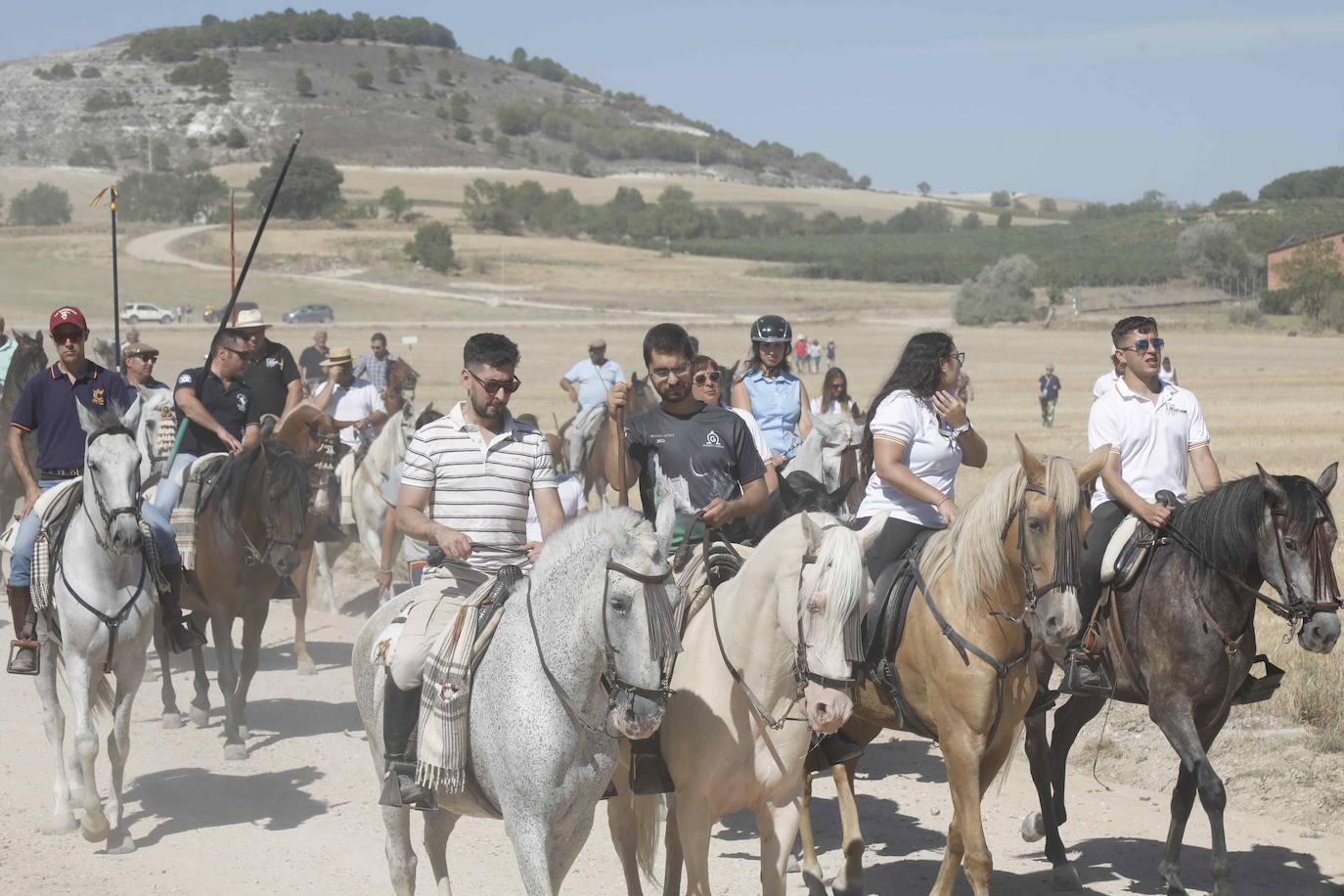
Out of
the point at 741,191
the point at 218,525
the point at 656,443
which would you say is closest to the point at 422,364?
the point at 218,525

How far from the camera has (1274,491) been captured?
7223 mm

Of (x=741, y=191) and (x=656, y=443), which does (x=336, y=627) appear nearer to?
(x=656, y=443)

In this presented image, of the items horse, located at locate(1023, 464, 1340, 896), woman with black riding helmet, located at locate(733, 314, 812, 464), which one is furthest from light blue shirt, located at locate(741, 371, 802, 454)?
horse, located at locate(1023, 464, 1340, 896)

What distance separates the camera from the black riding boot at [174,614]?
944 centimetres

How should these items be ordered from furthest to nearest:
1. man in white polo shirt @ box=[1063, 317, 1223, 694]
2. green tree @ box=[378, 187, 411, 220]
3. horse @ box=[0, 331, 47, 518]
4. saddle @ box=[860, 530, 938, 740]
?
green tree @ box=[378, 187, 411, 220] < horse @ box=[0, 331, 47, 518] < man in white polo shirt @ box=[1063, 317, 1223, 694] < saddle @ box=[860, 530, 938, 740]

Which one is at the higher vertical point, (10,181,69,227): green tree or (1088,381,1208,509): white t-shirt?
(10,181,69,227): green tree

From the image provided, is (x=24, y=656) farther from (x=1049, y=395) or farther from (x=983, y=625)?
(x=1049, y=395)

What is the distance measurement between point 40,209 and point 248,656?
367 feet

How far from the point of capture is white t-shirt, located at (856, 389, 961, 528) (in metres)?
7.53

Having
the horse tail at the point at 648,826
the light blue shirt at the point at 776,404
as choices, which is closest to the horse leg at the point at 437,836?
the horse tail at the point at 648,826

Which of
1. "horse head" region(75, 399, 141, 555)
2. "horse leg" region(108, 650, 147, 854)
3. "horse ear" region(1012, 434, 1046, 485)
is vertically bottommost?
"horse leg" region(108, 650, 147, 854)

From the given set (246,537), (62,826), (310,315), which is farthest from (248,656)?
(310,315)

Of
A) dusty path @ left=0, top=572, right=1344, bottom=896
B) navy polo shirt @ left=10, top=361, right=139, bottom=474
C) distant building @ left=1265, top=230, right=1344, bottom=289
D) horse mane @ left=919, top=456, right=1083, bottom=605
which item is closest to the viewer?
horse mane @ left=919, top=456, right=1083, bottom=605

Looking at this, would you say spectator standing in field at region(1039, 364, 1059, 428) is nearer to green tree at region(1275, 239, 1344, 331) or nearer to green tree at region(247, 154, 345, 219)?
green tree at region(1275, 239, 1344, 331)
